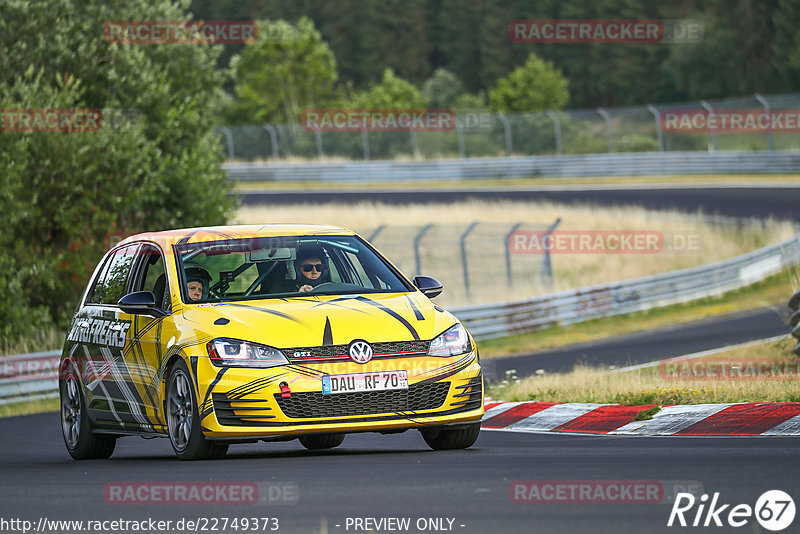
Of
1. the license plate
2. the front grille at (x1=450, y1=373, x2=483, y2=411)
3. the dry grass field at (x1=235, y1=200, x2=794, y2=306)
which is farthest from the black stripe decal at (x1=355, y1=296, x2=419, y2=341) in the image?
the dry grass field at (x1=235, y1=200, x2=794, y2=306)

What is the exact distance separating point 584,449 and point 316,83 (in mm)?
73123

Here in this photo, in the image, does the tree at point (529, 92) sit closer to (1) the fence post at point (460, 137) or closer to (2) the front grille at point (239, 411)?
(1) the fence post at point (460, 137)

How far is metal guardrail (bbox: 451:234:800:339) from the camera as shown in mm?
27141

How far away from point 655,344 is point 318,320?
15.6m

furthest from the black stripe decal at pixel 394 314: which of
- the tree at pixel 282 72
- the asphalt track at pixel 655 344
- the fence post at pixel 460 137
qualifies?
the tree at pixel 282 72

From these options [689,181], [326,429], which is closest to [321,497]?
[326,429]

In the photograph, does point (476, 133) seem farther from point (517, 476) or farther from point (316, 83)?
point (517, 476)

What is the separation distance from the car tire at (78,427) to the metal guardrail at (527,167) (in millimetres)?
40092

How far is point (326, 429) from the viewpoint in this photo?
889 cm

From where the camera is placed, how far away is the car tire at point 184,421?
9.06m

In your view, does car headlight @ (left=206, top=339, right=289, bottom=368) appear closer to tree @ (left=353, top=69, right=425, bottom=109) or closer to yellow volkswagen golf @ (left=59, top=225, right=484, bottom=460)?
yellow volkswagen golf @ (left=59, top=225, right=484, bottom=460)

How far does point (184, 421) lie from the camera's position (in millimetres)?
9266

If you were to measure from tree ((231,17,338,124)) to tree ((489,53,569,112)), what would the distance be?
9679 mm

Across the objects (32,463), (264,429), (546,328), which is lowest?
(546,328)
